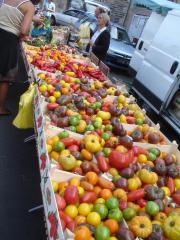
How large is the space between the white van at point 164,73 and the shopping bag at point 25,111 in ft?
8.23

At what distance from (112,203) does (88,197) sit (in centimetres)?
20

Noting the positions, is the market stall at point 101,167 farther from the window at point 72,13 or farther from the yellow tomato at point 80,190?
the window at point 72,13

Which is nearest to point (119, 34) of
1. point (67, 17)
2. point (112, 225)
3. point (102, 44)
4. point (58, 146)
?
point (67, 17)

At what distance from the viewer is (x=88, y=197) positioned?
270 cm

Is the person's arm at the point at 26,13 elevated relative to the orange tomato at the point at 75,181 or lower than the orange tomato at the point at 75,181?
elevated

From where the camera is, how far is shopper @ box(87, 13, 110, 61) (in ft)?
22.2

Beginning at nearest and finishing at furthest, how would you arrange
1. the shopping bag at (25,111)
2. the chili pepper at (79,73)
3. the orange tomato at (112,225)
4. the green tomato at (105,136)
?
the orange tomato at (112,225) < the green tomato at (105,136) < the shopping bag at (25,111) < the chili pepper at (79,73)

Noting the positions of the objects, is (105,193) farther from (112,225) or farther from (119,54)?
(119,54)

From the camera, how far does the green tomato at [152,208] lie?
8.56 feet

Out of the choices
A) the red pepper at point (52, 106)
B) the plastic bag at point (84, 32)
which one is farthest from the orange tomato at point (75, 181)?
the plastic bag at point (84, 32)

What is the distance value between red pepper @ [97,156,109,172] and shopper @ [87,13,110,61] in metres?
4.14

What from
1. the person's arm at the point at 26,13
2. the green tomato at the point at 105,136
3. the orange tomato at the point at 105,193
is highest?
the person's arm at the point at 26,13

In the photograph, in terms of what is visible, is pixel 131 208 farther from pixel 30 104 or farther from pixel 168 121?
pixel 168 121

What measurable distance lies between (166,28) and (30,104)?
3.72 m
